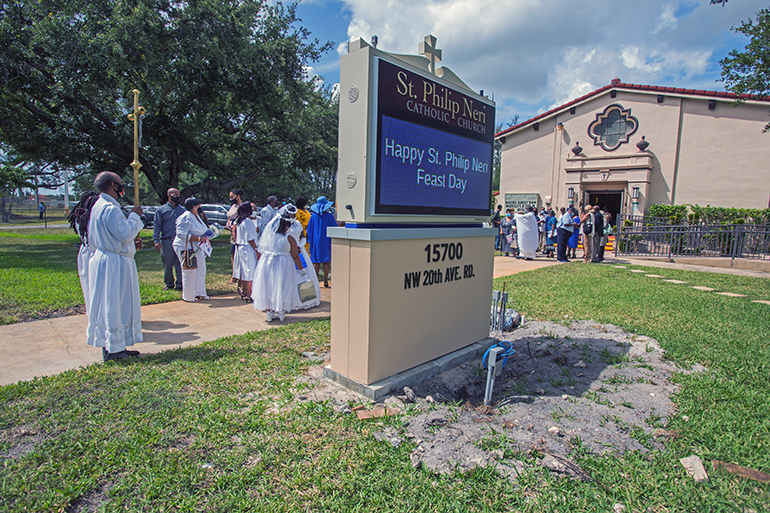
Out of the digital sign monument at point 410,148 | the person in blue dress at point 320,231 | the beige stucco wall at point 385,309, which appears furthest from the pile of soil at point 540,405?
the person in blue dress at point 320,231

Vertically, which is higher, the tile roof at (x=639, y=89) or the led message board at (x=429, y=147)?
the tile roof at (x=639, y=89)

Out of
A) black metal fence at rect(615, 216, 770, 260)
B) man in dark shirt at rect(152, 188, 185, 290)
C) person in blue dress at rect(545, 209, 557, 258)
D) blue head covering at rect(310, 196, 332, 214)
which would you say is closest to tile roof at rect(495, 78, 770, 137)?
black metal fence at rect(615, 216, 770, 260)

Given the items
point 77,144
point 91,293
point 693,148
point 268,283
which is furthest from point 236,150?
point 693,148

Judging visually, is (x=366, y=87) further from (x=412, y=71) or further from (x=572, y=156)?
(x=572, y=156)

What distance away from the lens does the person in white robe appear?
14734 millimetres

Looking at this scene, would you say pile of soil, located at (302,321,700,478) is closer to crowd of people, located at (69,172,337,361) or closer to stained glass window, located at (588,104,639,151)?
crowd of people, located at (69,172,337,361)

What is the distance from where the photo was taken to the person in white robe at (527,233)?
580 inches

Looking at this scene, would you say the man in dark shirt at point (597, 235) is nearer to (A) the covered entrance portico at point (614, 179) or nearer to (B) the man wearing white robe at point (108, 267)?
(A) the covered entrance portico at point (614, 179)

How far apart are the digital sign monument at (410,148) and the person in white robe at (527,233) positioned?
10.6m

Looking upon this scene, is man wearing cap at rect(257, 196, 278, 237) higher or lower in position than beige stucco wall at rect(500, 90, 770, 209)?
lower

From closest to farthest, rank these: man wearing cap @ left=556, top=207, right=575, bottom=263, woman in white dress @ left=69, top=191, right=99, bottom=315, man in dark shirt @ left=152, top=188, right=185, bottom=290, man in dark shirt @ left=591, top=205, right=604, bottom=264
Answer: woman in white dress @ left=69, top=191, right=99, bottom=315 → man in dark shirt @ left=152, top=188, right=185, bottom=290 → man in dark shirt @ left=591, top=205, right=604, bottom=264 → man wearing cap @ left=556, top=207, right=575, bottom=263

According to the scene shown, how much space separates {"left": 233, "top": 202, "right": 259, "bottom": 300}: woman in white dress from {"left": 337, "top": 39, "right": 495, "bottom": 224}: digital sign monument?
4.30 metres

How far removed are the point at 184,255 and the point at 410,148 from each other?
5.13 meters

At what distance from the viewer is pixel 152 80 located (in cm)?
1274
